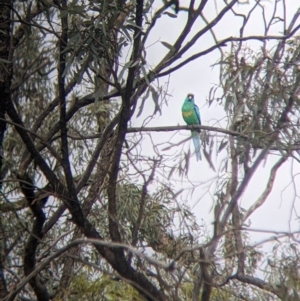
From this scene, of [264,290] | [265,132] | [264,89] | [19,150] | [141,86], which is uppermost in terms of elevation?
[19,150]

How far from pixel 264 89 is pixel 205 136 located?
17.0 inches

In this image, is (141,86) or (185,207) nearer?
(141,86)

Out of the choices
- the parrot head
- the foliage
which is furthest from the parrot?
the foliage

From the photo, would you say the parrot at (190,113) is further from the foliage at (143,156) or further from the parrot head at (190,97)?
the foliage at (143,156)

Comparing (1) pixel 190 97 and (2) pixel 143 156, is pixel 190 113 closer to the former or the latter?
(1) pixel 190 97

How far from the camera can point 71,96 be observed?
5102 mm

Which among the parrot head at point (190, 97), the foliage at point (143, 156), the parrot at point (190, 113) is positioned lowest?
the foliage at point (143, 156)

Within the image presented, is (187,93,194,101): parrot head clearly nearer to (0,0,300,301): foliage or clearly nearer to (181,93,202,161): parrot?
(181,93,202,161): parrot

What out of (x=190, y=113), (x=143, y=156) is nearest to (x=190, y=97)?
(x=190, y=113)

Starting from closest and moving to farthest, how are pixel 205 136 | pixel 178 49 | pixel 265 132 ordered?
pixel 265 132 < pixel 178 49 < pixel 205 136

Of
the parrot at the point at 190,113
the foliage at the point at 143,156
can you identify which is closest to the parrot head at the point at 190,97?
the parrot at the point at 190,113

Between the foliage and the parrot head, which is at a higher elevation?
the parrot head

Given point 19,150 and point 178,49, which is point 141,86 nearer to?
point 178,49

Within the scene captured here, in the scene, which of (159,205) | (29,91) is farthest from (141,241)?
(29,91)
